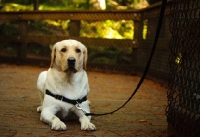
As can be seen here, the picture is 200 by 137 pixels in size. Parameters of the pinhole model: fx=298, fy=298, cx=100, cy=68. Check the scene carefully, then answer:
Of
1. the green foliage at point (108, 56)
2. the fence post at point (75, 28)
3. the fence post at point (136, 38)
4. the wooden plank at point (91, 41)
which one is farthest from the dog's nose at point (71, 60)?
the green foliage at point (108, 56)

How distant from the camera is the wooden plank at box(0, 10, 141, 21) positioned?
29.6ft

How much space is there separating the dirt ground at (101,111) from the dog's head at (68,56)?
0.66 meters

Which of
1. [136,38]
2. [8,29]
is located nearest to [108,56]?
[136,38]

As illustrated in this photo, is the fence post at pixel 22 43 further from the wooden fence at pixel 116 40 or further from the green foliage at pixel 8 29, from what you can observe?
the green foliage at pixel 8 29

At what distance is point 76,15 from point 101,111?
5.83m

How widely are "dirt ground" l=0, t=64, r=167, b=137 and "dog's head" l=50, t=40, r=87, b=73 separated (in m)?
0.66

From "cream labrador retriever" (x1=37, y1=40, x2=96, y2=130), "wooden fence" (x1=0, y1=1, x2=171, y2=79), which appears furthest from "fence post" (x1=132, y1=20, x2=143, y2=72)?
"cream labrador retriever" (x1=37, y1=40, x2=96, y2=130)

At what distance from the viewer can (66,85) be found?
359cm

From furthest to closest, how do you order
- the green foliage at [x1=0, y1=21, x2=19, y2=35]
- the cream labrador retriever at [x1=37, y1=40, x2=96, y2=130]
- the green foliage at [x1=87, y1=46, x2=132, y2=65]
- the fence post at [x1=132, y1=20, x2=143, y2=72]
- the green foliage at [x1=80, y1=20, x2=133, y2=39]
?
the green foliage at [x1=80, y1=20, x2=133, y2=39], the green foliage at [x1=0, y1=21, x2=19, y2=35], the green foliage at [x1=87, y1=46, x2=132, y2=65], the fence post at [x1=132, y1=20, x2=143, y2=72], the cream labrador retriever at [x1=37, y1=40, x2=96, y2=130]

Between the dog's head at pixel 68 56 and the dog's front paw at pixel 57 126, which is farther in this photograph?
the dog's head at pixel 68 56

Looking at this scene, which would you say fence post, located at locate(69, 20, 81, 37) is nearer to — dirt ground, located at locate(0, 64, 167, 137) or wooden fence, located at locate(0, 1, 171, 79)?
wooden fence, located at locate(0, 1, 171, 79)

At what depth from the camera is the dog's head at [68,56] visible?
351 centimetres

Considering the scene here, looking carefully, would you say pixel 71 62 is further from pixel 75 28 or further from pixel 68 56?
pixel 75 28

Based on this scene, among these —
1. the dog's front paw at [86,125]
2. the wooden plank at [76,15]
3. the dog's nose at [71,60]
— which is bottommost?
the dog's front paw at [86,125]
